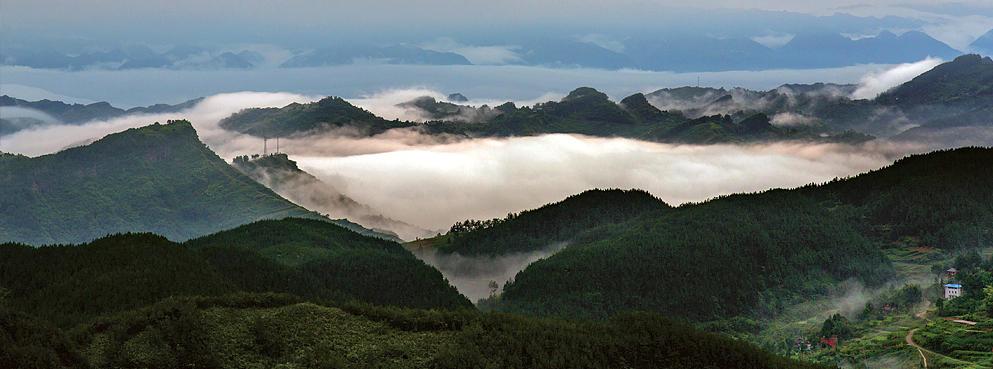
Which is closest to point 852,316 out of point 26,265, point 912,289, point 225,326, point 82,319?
point 912,289

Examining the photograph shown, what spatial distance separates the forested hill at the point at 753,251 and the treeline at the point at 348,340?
79525 mm

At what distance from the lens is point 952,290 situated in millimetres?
142375

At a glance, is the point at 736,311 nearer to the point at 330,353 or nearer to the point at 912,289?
the point at 912,289

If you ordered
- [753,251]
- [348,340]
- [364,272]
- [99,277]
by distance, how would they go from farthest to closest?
[753,251], [364,272], [99,277], [348,340]

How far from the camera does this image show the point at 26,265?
96.2 metres

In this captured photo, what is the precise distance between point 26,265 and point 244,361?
5650 cm

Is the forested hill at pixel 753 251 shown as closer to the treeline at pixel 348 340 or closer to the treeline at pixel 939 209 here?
the treeline at pixel 939 209

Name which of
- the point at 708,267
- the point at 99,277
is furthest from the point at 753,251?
the point at 99,277

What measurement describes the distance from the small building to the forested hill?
26.0 m

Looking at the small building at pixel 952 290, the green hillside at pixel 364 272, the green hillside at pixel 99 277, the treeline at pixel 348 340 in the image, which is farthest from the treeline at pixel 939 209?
the green hillside at pixel 99 277

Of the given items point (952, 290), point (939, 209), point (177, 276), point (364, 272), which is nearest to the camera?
point (177, 276)

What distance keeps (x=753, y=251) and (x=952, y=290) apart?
1734 inches

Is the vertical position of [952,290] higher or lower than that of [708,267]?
lower

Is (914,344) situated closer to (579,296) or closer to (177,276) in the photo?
(579,296)
